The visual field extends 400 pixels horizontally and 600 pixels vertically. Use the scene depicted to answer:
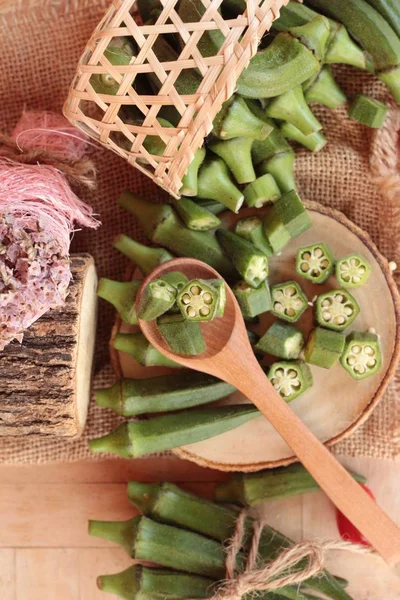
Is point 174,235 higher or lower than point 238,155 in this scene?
lower

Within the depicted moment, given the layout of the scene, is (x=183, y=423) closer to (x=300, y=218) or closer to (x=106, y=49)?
(x=300, y=218)

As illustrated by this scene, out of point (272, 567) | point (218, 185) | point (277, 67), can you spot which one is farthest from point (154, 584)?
point (277, 67)

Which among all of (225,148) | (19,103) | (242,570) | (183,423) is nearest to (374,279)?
(225,148)

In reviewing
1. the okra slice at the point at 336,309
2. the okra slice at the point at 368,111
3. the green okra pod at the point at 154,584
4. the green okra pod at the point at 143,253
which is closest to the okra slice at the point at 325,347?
the okra slice at the point at 336,309

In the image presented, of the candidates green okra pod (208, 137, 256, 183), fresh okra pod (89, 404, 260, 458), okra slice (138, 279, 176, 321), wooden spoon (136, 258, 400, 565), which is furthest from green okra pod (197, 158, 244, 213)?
fresh okra pod (89, 404, 260, 458)

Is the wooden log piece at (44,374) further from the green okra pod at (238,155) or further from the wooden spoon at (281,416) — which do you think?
the green okra pod at (238,155)

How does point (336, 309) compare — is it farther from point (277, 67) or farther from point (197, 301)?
point (277, 67)

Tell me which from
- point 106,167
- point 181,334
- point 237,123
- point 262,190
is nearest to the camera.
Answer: point 237,123
